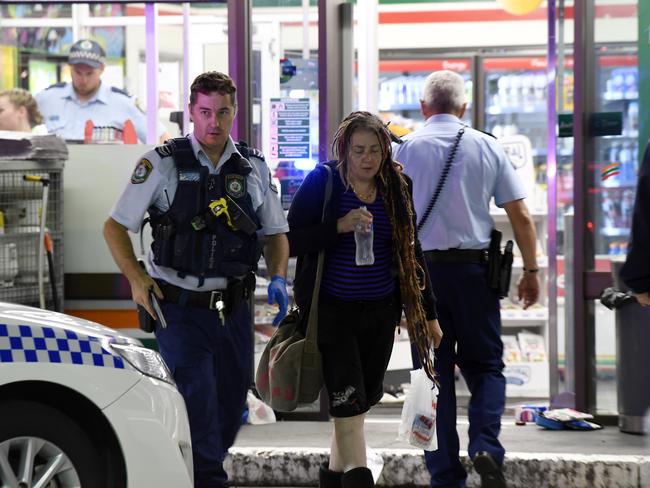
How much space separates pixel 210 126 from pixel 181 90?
396 cm

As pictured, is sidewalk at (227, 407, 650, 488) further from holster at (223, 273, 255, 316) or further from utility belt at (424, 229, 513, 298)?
holster at (223, 273, 255, 316)

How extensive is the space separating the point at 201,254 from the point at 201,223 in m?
0.12

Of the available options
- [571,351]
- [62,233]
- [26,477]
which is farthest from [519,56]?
[26,477]

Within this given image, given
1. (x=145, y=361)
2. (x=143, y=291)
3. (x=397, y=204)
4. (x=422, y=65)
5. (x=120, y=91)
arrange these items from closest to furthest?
1. (x=145, y=361)
2. (x=143, y=291)
3. (x=397, y=204)
4. (x=120, y=91)
5. (x=422, y=65)

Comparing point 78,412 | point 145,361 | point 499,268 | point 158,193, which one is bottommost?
point 78,412

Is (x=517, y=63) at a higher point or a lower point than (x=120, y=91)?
higher

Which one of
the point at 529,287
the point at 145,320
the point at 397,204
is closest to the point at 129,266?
the point at 145,320

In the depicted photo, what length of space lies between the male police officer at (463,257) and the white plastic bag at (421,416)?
423 millimetres

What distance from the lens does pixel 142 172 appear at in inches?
192

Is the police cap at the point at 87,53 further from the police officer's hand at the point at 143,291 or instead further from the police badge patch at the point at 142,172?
the police officer's hand at the point at 143,291

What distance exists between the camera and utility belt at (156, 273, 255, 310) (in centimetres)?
491

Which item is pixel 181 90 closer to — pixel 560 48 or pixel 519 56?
pixel 560 48

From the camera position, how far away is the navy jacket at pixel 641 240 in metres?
4.96

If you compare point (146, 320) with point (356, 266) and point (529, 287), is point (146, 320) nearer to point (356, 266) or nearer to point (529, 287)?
point (356, 266)
